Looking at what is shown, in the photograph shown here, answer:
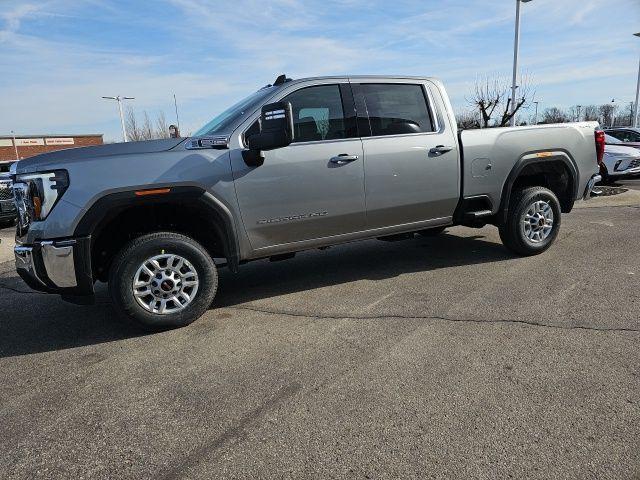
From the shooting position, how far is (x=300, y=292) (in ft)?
16.8

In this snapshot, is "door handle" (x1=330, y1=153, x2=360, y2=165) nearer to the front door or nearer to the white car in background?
the front door

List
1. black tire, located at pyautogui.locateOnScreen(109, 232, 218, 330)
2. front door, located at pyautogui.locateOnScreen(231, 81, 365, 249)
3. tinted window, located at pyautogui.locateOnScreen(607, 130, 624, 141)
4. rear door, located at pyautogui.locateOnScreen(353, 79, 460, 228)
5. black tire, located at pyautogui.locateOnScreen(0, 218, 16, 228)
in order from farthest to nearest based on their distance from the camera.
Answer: tinted window, located at pyautogui.locateOnScreen(607, 130, 624, 141) → black tire, located at pyautogui.locateOnScreen(0, 218, 16, 228) → rear door, located at pyautogui.locateOnScreen(353, 79, 460, 228) → front door, located at pyautogui.locateOnScreen(231, 81, 365, 249) → black tire, located at pyautogui.locateOnScreen(109, 232, 218, 330)

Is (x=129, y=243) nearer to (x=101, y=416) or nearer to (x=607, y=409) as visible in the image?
(x=101, y=416)

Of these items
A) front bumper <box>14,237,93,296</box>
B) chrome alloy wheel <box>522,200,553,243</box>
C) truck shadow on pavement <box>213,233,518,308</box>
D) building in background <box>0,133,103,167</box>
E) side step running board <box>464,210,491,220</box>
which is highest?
building in background <box>0,133,103,167</box>

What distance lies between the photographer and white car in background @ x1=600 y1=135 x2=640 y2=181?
42.7ft

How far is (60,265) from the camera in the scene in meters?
3.80

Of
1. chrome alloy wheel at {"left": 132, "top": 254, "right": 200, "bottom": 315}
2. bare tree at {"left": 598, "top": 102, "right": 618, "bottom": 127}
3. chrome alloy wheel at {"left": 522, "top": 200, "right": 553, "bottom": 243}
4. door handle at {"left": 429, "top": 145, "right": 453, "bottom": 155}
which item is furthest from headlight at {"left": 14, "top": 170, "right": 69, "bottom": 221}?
bare tree at {"left": 598, "top": 102, "right": 618, "bottom": 127}

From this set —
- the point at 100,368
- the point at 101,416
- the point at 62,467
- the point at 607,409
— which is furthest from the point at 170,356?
the point at 607,409

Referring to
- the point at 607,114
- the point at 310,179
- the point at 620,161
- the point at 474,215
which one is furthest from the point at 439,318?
the point at 607,114

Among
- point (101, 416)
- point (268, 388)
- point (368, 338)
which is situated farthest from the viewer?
point (368, 338)

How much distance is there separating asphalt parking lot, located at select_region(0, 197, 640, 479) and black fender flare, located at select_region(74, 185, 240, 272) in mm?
719

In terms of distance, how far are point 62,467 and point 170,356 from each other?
1.28 meters

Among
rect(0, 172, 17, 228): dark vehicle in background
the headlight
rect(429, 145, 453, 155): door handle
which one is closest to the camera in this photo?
the headlight

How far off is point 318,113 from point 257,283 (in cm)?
202
